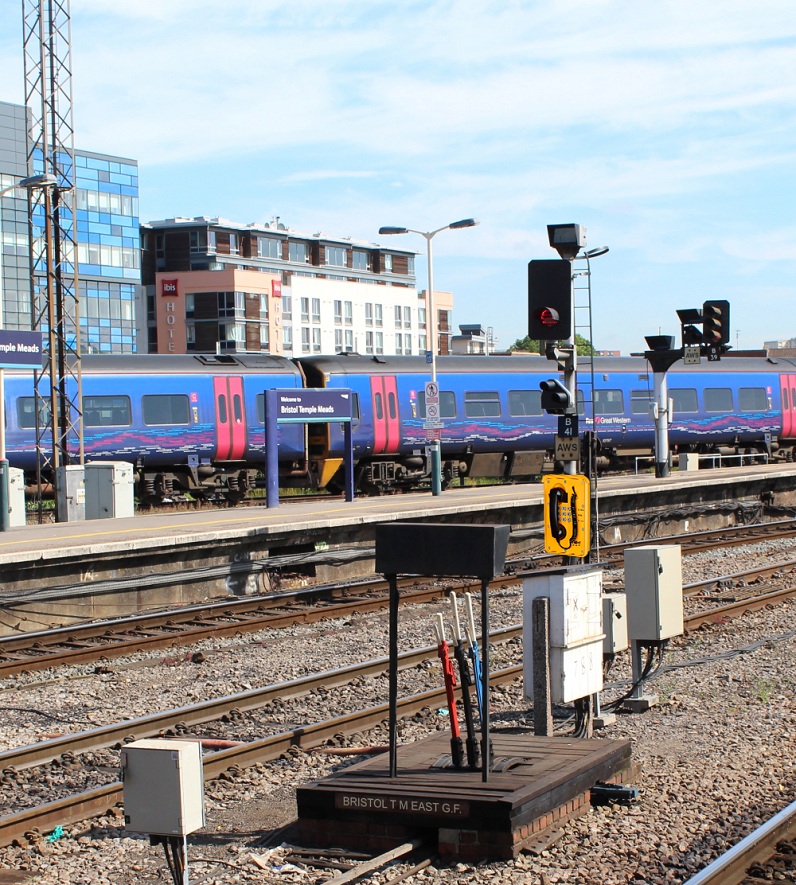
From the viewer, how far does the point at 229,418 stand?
91.5 ft

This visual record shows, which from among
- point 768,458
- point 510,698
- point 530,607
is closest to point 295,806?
point 530,607

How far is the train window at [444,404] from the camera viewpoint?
30.9 meters

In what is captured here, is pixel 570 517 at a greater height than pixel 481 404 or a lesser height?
lesser

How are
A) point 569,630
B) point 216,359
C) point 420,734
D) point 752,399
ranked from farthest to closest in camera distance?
1. point 752,399
2. point 216,359
3. point 420,734
4. point 569,630

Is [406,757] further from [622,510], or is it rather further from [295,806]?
[622,510]

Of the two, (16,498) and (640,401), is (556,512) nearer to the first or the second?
(16,498)

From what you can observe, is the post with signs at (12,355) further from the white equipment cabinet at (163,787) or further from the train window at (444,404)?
the white equipment cabinet at (163,787)

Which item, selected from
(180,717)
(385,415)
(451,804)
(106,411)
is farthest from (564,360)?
(385,415)

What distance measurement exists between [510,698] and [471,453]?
20.9 metres

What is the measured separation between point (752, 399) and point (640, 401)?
4.68 metres

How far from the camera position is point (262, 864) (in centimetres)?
671

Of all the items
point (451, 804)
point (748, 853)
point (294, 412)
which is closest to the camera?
point (748, 853)

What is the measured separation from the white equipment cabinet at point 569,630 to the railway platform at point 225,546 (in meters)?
8.38

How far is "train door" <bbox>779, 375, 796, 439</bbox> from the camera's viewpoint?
38469 mm
